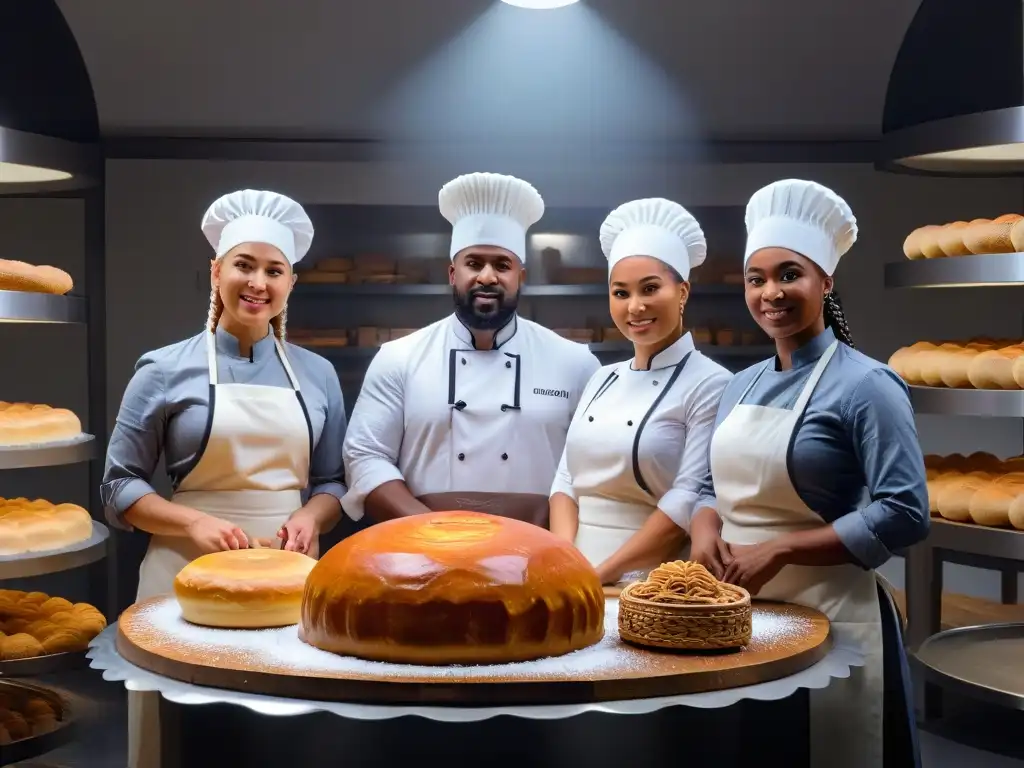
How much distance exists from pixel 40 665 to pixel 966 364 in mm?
2452

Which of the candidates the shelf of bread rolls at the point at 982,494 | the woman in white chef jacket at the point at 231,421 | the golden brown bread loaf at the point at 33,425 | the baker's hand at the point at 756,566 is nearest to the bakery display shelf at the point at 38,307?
the golden brown bread loaf at the point at 33,425

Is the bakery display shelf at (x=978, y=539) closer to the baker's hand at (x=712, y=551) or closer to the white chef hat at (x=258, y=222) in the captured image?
the baker's hand at (x=712, y=551)

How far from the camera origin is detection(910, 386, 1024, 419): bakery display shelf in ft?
8.63

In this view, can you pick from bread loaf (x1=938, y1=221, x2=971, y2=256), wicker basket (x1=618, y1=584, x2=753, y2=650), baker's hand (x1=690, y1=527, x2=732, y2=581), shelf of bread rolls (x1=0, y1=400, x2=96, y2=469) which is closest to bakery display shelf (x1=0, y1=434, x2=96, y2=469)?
shelf of bread rolls (x1=0, y1=400, x2=96, y2=469)

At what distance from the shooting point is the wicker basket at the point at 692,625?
147 cm

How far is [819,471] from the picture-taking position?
1854mm

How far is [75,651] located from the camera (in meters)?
2.74

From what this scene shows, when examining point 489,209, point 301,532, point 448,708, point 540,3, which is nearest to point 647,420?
point 489,209

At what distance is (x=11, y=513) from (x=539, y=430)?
1.37 metres

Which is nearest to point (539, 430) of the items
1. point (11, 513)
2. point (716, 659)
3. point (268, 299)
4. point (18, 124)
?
point (268, 299)

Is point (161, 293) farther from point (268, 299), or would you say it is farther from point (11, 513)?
point (268, 299)

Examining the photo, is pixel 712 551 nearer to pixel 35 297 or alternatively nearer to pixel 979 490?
pixel 979 490

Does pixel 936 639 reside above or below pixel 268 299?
below

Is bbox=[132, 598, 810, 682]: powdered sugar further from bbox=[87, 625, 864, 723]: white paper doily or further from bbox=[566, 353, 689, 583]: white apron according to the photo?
bbox=[566, 353, 689, 583]: white apron
